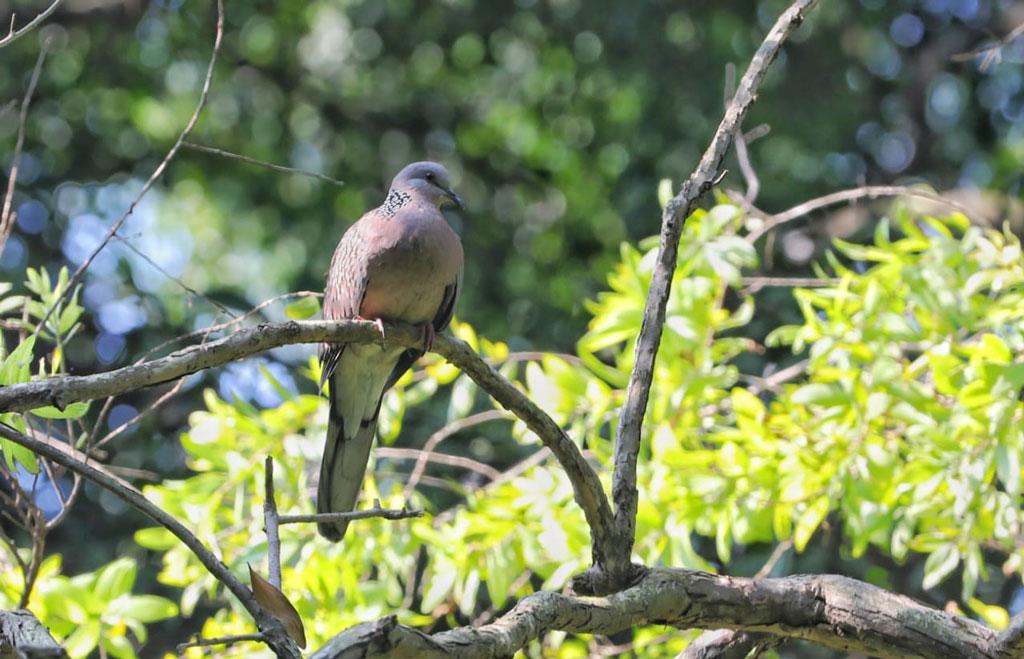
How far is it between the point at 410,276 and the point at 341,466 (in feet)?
1.92

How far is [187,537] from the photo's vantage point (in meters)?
1.98

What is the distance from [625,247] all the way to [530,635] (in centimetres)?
203

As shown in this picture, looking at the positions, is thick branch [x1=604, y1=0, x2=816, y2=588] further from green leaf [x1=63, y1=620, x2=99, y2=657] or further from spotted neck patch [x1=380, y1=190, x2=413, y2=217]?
green leaf [x1=63, y1=620, x2=99, y2=657]

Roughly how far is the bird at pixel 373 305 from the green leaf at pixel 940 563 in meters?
1.71

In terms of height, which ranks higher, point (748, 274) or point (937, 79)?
point (937, 79)

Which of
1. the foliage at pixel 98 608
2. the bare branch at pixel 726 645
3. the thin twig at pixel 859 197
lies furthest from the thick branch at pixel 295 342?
the thin twig at pixel 859 197

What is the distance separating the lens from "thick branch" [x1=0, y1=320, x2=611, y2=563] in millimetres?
1884

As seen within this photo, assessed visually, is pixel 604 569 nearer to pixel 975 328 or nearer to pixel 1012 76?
pixel 975 328

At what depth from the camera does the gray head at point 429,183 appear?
421cm

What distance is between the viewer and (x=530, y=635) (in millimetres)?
2203

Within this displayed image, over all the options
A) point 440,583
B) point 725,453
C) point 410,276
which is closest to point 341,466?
point 410,276

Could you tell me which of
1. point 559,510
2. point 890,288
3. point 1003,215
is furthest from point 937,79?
point 559,510

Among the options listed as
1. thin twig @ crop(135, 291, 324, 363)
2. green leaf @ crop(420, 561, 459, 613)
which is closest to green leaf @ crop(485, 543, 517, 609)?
green leaf @ crop(420, 561, 459, 613)

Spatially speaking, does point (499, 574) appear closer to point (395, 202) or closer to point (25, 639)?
point (395, 202)
